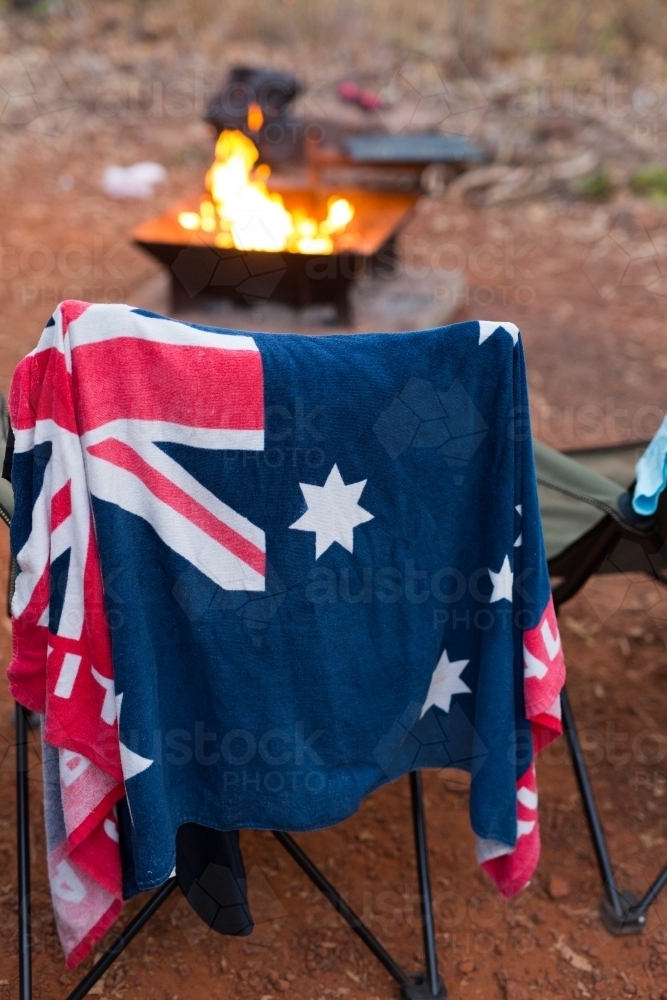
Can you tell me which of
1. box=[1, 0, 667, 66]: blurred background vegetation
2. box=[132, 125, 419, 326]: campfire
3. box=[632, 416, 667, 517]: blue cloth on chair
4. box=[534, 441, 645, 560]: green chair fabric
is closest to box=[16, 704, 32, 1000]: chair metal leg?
box=[534, 441, 645, 560]: green chair fabric

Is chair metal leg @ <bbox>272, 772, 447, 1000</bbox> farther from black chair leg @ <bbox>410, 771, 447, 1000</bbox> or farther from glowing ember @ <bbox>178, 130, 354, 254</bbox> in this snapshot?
glowing ember @ <bbox>178, 130, 354, 254</bbox>

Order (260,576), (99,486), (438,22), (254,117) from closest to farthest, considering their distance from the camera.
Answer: (99,486), (260,576), (254,117), (438,22)

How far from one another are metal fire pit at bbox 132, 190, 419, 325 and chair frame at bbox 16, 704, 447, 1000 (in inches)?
109

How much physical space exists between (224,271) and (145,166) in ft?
11.0

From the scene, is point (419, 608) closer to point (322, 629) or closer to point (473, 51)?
point (322, 629)

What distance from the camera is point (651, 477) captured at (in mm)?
2178

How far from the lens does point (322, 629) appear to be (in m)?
1.69

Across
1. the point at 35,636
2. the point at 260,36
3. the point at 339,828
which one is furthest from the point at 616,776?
the point at 260,36

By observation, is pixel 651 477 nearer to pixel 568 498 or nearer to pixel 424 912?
pixel 568 498

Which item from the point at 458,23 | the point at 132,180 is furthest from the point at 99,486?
the point at 458,23

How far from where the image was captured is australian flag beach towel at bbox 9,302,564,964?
1515 millimetres

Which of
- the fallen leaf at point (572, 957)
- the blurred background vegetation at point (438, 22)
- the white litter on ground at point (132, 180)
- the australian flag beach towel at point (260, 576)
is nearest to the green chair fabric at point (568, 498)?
the australian flag beach towel at point (260, 576)

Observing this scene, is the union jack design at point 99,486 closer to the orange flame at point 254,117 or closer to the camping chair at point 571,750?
the camping chair at point 571,750

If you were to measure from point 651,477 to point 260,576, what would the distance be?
1.01 meters
